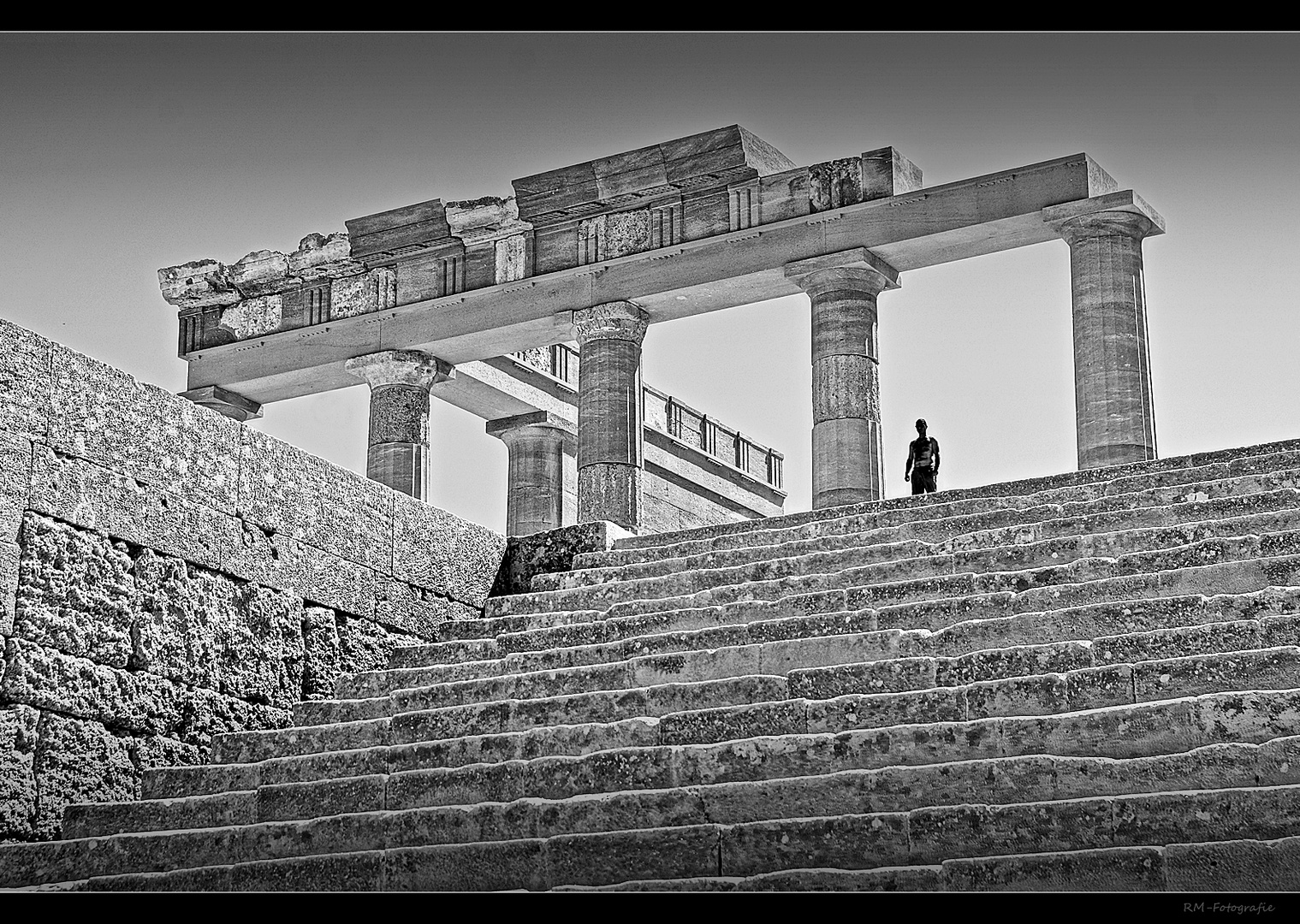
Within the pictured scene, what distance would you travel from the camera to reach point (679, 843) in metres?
5.91

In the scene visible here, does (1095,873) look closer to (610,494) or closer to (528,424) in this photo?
(610,494)

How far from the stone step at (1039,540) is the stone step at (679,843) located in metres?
2.92

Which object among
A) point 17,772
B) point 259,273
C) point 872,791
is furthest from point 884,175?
point 872,791

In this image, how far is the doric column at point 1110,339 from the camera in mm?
15820

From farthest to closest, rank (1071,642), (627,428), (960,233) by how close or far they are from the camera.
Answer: (627,428) < (960,233) < (1071,642)

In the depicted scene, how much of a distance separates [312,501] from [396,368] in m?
9.83

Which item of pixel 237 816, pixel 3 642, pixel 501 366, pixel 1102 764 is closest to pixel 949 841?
pixel 1102 764

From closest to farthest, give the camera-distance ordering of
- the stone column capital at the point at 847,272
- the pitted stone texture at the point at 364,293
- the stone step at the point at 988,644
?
1. the stone step at the point at 988,644
2. the stone column capital at the point at 847,272
3. the pitted stone texture at the point at 364,293

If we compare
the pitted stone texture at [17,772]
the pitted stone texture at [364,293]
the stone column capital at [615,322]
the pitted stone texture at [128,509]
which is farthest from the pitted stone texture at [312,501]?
the pitted stone texture at [364,293]

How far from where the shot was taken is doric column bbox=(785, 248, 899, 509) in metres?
17.0

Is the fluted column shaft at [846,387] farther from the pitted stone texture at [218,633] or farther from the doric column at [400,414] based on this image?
the pitted stone texture at [218,633]

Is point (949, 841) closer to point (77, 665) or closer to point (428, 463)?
point (77, 665)

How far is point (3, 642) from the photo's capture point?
8.16 m

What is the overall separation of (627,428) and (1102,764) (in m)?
13.1
